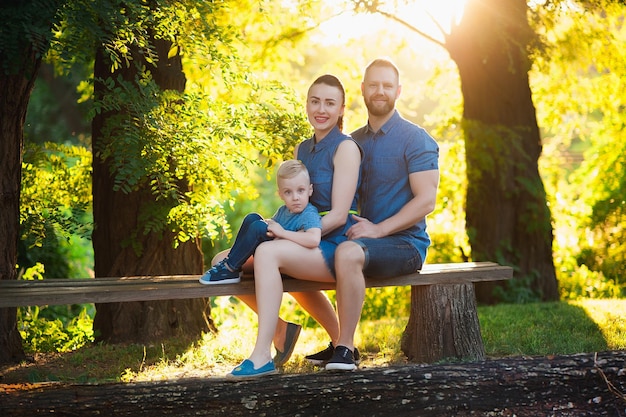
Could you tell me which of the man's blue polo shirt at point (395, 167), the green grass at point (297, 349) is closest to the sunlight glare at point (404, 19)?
the man's blue polo shirt at point (395, 167)

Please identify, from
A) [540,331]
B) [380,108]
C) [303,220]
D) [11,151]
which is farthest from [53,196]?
[540,331]

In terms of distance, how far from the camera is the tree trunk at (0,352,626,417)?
3531 millimetres

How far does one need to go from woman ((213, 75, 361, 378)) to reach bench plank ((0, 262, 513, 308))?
153mm

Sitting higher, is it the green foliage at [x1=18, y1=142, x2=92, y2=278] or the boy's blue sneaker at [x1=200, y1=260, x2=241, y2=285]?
the green foliage at [x1=18, y1=142, x2=92, y2=278]

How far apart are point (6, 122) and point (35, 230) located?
89 cm

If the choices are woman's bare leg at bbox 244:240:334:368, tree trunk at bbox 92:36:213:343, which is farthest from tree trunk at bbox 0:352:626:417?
tree trunk at bbox 92:36:213:343

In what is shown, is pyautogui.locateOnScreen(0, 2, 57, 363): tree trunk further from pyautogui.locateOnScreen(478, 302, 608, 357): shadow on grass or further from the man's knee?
pyautogui.locateOnScreen(478, 302, 608, 357): shadow on grass

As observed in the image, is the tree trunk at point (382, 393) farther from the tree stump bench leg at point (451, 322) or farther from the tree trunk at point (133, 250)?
the tree trunk at point (133, 250)

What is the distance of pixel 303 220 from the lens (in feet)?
13.0

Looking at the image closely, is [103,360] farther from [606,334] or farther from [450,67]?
[450,67]

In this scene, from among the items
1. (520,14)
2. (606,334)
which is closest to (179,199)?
(606,334)

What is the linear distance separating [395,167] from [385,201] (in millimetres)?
191

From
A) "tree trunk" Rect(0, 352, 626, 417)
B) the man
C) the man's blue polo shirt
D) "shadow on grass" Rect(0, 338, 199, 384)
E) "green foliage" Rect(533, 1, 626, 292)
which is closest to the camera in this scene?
"tree trunk" Rect(0, 352, 626, 417)

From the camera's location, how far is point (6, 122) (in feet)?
14.5
